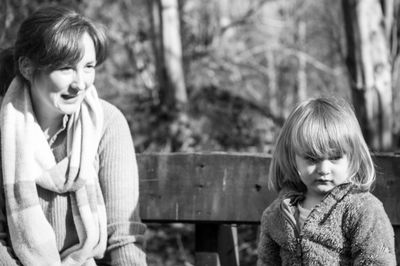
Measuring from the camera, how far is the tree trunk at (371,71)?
16.0 feet

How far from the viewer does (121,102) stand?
32.3 ft

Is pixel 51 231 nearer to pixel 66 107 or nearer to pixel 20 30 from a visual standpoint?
pixel 66 107

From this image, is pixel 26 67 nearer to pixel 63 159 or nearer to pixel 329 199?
pixel 63 159

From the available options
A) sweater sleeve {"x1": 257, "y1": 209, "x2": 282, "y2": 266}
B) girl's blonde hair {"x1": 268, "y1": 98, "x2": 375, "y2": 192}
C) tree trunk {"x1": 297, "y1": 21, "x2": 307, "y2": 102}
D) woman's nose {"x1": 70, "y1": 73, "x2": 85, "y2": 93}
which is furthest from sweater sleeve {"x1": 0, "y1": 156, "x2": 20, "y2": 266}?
tree trunk {"x1": 297, "y1": 21, "x2": 307, "y2": 102}

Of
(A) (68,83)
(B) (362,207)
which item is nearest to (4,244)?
(A) (68,83)

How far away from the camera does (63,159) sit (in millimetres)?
3078

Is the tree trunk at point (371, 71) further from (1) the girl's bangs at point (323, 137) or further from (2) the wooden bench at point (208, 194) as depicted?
(1) the girl's bangs at point (323, 137)

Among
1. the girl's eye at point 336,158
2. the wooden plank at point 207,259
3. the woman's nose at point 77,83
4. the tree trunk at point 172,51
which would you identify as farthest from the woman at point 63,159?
the tree trunk at point 172,51

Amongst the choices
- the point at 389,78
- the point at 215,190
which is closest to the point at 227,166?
the point at 215,190

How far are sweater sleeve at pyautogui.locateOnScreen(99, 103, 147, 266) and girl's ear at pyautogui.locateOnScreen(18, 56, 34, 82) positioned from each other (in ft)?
1.21

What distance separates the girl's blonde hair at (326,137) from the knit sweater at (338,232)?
0.09 m

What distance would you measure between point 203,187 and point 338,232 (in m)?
0.77

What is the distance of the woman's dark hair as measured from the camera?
2.94m

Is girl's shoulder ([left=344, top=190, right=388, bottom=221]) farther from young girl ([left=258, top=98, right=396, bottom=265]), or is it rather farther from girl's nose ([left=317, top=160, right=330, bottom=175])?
girl's nose ([left=317, top=160, right=330, bottom=175])
